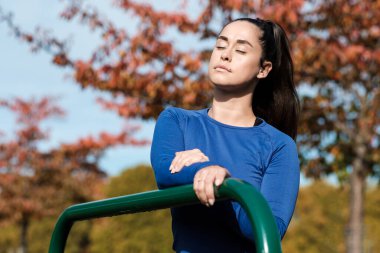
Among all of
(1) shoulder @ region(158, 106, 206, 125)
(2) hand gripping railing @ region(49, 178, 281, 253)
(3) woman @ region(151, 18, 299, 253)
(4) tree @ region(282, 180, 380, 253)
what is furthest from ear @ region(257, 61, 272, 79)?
(4) tree @ region(282, 180, 380, 253)

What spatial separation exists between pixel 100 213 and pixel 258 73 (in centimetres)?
82

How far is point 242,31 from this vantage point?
2.56 meters

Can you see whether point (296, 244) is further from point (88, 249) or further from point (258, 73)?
point (258, 73)

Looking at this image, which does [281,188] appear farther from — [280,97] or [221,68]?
[280,97]

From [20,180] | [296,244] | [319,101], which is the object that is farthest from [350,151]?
[296,244]

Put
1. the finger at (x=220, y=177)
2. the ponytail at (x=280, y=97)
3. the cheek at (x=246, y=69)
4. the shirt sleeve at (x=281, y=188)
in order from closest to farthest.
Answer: the finger at (x=220, y=177), the shirt sleeve at (x=281, y=188), the cheek at (x=246, y=69), the ponytail at (x=280, y=97)

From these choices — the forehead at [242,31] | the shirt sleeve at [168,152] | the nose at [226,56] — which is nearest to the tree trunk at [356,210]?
the forehead at [242,31]

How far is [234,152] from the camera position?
7.70 ft

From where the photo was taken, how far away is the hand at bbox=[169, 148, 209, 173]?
6.68 feet

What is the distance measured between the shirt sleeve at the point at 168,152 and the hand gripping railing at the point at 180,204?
0.46 ft

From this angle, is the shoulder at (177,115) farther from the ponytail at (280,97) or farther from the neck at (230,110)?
the ponytail at (280,97)

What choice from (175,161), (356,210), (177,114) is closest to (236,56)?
(177,114)

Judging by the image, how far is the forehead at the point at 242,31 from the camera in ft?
8.36

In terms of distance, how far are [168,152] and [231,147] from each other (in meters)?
0.23
